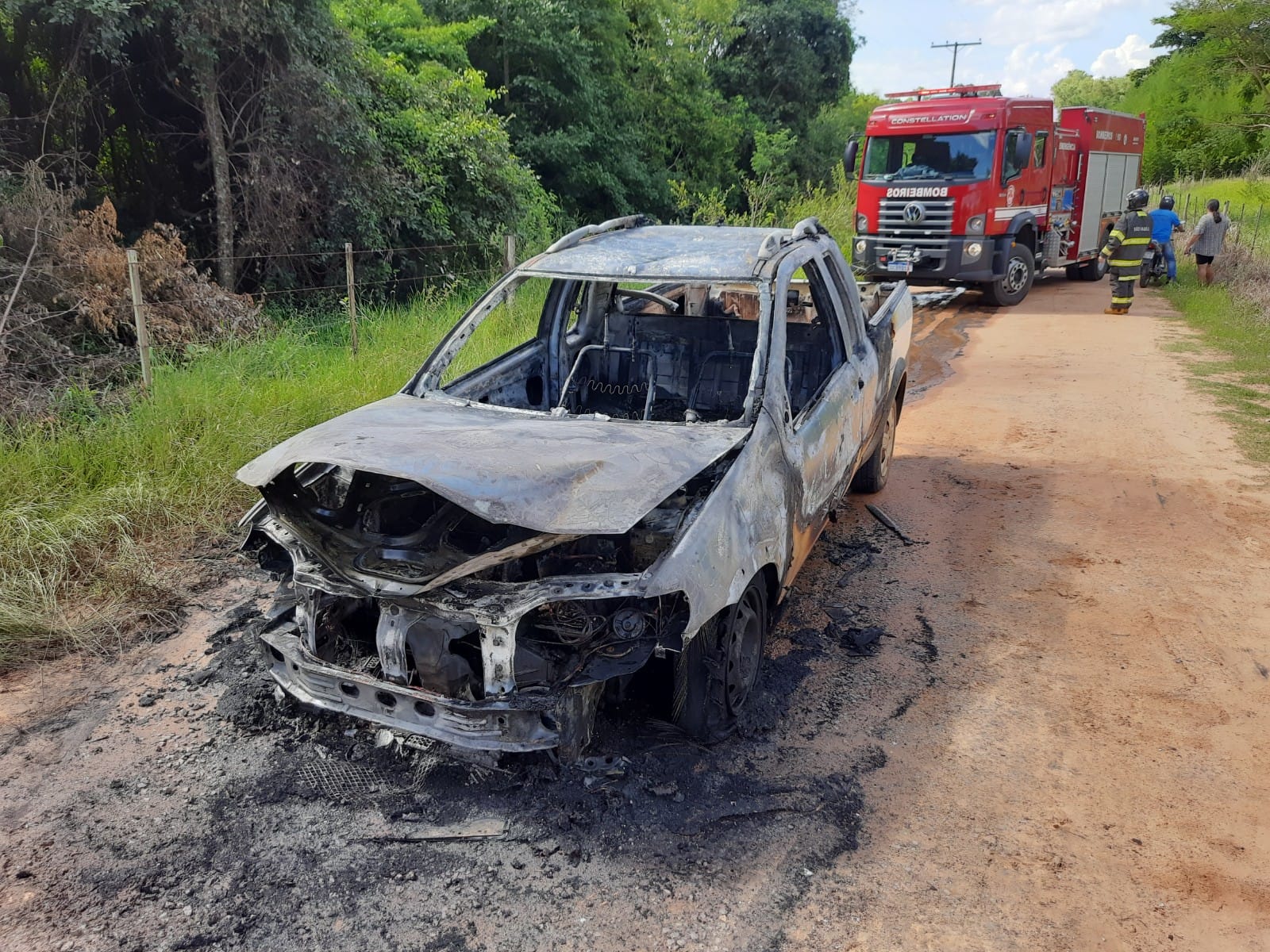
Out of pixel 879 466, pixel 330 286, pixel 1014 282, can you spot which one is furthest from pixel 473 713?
pixel 1014 282

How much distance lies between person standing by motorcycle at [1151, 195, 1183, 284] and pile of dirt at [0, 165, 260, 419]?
48.9 feet

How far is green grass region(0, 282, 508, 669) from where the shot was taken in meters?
4.50

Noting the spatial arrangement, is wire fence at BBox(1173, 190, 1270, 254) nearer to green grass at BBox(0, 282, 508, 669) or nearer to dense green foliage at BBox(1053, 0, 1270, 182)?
dense green foliage at BBox(1053, 0, 1270, 182)

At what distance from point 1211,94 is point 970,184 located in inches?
1443

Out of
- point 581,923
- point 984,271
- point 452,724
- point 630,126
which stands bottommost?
point 581,923

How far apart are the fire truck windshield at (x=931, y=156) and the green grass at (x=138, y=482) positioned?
9.10m

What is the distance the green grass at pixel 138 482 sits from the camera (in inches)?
177

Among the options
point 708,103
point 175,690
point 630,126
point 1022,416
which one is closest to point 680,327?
point 175,690

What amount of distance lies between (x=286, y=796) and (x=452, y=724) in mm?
736

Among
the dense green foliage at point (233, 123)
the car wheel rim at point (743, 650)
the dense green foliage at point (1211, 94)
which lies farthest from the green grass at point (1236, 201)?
the car wheel rim at point (743, 650)

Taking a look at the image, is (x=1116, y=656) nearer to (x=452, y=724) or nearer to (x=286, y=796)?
(x=452, y=724)

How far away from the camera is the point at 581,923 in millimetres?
2734

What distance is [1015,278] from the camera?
1511cm

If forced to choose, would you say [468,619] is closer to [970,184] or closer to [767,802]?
[767,802]
